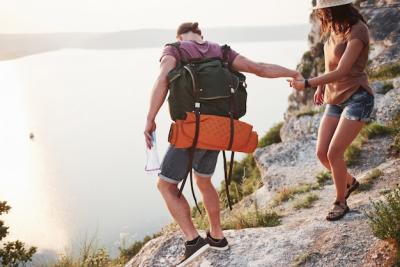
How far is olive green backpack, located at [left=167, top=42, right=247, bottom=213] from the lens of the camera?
3.97 metres

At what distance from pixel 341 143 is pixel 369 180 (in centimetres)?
221

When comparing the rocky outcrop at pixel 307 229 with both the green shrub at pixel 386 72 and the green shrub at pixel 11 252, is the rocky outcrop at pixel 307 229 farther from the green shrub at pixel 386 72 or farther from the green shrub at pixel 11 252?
the green shrub at pixel 11 252

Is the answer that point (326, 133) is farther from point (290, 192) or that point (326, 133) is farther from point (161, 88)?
point (290, 192)

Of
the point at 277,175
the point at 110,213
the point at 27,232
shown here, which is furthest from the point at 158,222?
the point at 277,175

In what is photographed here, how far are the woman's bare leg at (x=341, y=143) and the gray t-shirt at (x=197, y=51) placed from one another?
4.17 feet

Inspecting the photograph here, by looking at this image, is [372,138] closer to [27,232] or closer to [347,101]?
[347,101]

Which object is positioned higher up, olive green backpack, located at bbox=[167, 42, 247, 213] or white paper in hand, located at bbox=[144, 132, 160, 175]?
olive green backpack, located at bbox=[167, 42, 247, 213]

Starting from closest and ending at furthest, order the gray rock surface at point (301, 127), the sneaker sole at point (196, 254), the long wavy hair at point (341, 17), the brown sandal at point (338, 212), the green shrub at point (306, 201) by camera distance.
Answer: the long wavy hair at point (341, 17) → the sneaker sole at point (196, 254) → the brown sandal at point (338, 212) → the green shrub at point (306, 201) → the gray rock surface at point (301, 127)

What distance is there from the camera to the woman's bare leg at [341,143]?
4483 mm

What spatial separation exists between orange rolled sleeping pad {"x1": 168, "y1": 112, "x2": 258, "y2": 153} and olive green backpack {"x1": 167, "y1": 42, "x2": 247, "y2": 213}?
0.04 metres

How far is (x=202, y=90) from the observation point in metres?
4.02

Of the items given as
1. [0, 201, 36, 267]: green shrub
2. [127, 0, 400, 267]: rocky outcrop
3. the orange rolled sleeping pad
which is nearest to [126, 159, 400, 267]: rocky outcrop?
[127, 0, 400, 267]: rocky outcrop

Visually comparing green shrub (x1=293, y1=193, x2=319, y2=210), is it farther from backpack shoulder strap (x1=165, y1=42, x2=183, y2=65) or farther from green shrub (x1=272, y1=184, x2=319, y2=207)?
backpack shoulder strap (x1=165, y1=42, x2=183, y2=65)

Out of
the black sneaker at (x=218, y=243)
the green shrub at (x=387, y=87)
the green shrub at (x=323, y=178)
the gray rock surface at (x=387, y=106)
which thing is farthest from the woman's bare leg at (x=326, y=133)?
the green shrub at (x=387, y=87)
